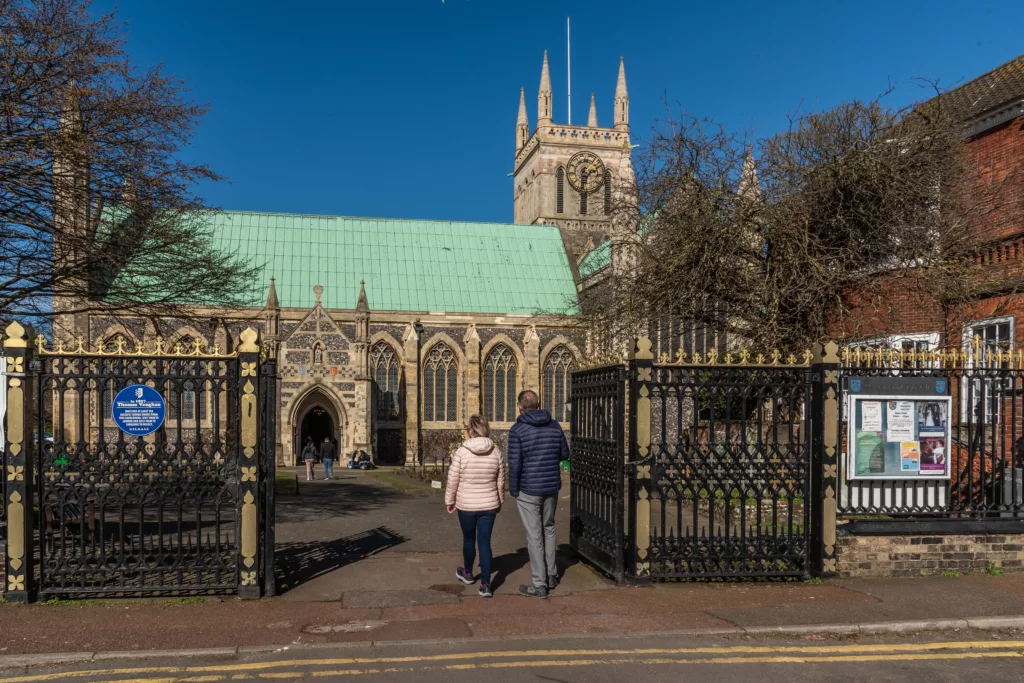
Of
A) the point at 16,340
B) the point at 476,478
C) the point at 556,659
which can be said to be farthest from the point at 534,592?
the point at 16,340

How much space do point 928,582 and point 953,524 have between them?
83 centimetres

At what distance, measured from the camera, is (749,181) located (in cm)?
1805

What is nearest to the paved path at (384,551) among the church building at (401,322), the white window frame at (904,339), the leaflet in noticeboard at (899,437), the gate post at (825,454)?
the gate post at (825,454)

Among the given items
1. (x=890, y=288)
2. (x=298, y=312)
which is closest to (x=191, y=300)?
(x=890, y=288)

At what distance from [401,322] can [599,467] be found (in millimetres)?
30568

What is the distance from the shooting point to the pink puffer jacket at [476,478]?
8.90 metres

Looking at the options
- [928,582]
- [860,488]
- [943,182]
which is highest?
[943,182]

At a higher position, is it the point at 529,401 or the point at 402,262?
the point at 402,262

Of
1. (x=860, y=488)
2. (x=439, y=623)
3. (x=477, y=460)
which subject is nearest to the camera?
(x=439, y=623)

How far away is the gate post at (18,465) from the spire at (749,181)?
13607mm

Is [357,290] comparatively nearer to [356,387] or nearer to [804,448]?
[356,387]

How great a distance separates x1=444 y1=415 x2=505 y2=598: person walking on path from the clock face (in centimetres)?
4634

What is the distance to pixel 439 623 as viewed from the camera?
7691mm

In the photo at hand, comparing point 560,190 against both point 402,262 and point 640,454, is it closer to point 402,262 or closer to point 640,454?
point 402,262
